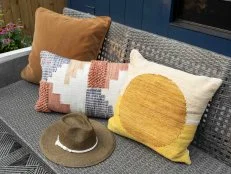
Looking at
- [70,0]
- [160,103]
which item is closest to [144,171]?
[160,103]

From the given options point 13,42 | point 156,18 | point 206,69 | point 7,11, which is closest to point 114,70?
point 206,69

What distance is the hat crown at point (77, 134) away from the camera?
1.29m

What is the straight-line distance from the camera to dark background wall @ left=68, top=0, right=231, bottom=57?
98.5 inches

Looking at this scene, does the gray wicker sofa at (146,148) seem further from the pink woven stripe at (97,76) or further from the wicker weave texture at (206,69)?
the pink woven stripe at (97,76)

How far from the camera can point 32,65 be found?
Answer: 1.80 meters

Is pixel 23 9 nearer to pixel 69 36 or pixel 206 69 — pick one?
pixel 69 36

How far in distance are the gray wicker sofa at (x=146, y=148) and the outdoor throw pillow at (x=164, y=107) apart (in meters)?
0.06

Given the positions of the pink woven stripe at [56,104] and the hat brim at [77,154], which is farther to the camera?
the pink woven stripe at [56,104]

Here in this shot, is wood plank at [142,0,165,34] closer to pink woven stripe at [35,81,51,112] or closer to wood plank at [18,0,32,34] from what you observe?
wood plank at [18,0,32,34]

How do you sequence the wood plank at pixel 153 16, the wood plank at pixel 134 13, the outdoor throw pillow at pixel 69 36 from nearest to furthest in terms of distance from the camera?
1. the outdoor throw pillow at pixel 69 36
2. the wood plank at pixel 153 16
3. the wood plank at pixel 134 13

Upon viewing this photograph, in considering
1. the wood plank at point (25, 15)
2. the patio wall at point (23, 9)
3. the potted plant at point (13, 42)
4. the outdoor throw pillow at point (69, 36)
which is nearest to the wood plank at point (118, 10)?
the patio wall at point (23, 9)

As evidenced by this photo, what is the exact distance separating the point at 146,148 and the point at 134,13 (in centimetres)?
197

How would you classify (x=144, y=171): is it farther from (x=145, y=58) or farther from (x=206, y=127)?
(x=145, y=58)

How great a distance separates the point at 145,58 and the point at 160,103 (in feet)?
1.13
